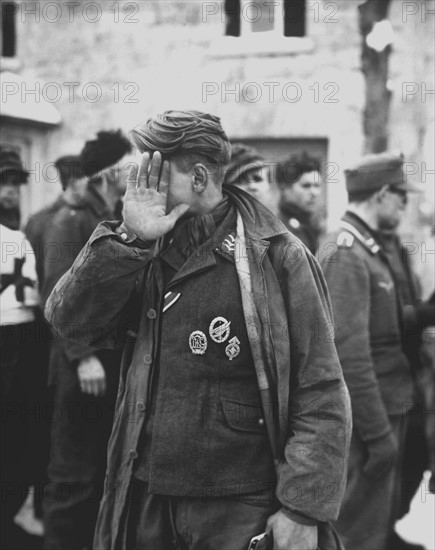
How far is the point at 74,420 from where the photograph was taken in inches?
192

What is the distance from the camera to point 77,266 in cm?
281

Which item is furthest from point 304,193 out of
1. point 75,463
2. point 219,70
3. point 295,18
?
point 295,18

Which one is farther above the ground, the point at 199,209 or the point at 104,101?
the point at 104,101

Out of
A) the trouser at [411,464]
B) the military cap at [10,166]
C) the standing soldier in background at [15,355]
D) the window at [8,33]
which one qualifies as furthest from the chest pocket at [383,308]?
the window at [8,33]

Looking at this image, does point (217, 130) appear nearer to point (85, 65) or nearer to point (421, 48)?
point (421, 48)

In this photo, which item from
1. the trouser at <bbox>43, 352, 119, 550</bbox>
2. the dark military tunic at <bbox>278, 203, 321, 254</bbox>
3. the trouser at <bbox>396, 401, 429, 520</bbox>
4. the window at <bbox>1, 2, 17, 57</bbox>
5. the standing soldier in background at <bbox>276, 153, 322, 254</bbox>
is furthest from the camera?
the window at <bbox>1, 2, 17, 57</bbox>

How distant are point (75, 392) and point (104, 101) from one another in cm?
744

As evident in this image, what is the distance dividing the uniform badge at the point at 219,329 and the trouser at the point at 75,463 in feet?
7.46

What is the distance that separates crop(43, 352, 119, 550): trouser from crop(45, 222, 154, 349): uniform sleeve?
2.02 meters

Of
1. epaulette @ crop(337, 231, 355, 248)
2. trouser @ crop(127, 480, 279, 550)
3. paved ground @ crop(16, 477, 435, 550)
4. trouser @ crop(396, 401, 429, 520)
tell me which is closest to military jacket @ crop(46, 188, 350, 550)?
trouser @ crop(127, 480, 279, 550)

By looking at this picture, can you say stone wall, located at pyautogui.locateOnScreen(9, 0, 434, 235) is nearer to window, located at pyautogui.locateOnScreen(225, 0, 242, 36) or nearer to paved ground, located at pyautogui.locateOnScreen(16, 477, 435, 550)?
window, located at pyautogui.locateOnScreen(225, 0, 242, 36)

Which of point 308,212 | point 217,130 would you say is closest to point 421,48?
point 308,212

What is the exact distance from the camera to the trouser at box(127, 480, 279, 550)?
Answer: 272cm

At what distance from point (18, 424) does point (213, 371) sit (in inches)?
102
